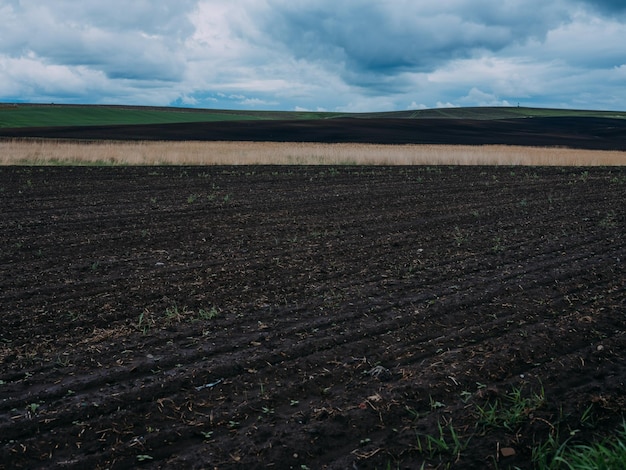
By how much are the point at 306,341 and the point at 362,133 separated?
56.7 meters

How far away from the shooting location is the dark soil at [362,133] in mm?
53562

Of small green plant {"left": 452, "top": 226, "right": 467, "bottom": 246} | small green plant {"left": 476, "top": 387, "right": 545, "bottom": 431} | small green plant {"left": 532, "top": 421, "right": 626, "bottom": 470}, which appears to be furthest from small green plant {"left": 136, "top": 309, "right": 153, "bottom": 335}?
small green plant {"left": 452, "top": 226, "right": 467, "bottom": 246}

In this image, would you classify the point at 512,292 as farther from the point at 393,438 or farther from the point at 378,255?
the point at 393,438

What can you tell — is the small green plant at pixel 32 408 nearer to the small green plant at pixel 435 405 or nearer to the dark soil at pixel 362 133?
the small green plant at pixel 435 405

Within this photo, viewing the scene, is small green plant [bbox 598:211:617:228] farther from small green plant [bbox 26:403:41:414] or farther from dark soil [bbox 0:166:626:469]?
small green plant [bbox 26:403:41:414]

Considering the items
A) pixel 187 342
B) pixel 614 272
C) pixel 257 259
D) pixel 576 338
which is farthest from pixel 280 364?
pixel 614 272

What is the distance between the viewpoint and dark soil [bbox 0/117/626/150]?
53.6m

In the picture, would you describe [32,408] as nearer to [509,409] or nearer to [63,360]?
[63,360]

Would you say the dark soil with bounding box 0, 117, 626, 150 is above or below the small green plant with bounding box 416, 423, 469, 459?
above

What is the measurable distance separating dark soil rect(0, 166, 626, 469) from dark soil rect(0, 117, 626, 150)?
1701 inches

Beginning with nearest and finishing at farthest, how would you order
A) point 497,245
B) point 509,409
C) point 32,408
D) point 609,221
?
point 509,409, point 32,408, point 497,245, point 609,221

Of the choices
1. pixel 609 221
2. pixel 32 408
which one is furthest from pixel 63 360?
pixel 609 221

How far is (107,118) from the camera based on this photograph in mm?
83312

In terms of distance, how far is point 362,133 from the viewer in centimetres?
6041
